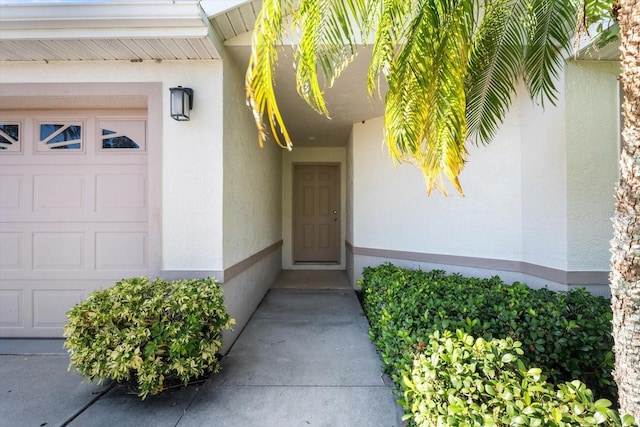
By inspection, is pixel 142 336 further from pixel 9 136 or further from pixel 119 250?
pixel 9 136

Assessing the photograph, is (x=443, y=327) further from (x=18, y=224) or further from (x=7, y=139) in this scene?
(x=7, y=139)

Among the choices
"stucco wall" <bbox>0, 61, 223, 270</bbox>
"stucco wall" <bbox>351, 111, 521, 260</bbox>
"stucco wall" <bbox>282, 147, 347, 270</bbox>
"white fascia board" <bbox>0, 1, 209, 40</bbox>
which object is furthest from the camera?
"stucco wall" <bbox>282, 147, 347, 270</bbox>

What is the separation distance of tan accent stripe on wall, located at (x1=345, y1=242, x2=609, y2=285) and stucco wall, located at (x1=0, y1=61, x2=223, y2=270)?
9.12 feet

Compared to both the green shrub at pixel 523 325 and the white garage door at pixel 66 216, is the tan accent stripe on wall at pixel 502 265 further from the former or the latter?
the white garage door at pixel 66 216

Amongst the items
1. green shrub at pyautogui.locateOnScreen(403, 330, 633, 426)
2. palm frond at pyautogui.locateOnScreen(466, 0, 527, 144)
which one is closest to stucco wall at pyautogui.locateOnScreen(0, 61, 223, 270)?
green shrub at pyautogui.locateOnScreen(403, 330, 633, 426)

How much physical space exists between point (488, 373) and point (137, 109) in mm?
3742

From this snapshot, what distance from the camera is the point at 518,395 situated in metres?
1.29

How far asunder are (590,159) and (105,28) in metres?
4.61

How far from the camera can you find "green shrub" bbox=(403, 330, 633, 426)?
1.17 m

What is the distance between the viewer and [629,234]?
3.92ft

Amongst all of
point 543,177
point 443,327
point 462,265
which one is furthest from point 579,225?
point 443,327

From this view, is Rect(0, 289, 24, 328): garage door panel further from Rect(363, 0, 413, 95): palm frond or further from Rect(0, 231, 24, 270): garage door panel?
Rect(363, 0, 413, 95): palm frond

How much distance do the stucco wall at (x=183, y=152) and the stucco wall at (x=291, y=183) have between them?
401 cm

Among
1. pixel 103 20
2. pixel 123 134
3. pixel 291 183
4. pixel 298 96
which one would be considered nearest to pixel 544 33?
pixel 298 96
